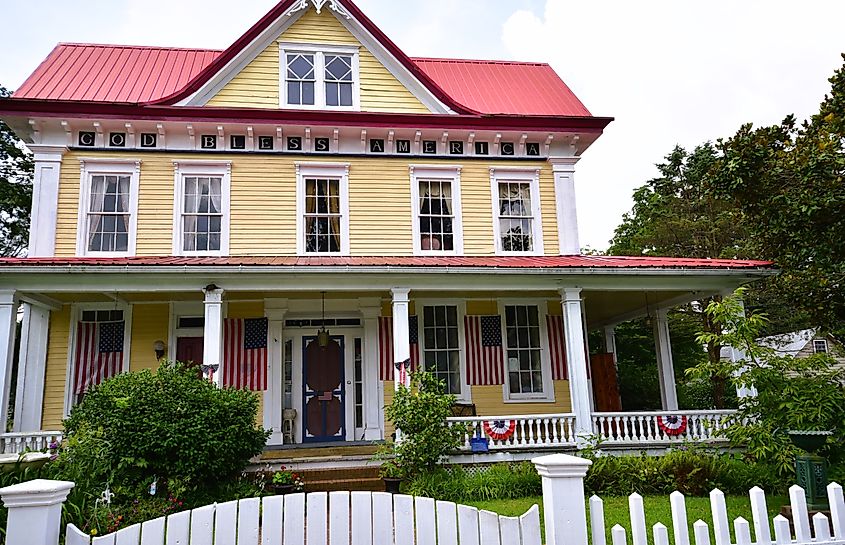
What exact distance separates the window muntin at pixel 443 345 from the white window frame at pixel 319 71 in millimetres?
4694

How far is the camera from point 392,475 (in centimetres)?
901

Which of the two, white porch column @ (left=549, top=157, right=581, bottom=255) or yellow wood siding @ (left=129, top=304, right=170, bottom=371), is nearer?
yellow wood siding @ (left=129, top=304, right=170, bottom=371)

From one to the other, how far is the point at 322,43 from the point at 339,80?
92 cm

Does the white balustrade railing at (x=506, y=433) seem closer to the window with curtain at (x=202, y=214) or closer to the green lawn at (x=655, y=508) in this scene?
the green lawn at (x=655, y=508)

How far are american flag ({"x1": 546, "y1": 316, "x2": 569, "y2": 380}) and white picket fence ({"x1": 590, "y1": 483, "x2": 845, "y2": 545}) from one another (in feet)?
29.6

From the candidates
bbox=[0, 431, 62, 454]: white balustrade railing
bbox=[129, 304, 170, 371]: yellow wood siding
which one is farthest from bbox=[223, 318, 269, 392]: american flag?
bbox=[0, 431, 62, 454]: white balustrade railing

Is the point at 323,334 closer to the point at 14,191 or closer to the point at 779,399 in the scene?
the point at 779,399

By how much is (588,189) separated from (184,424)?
32.6 m

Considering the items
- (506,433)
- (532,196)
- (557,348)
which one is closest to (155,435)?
(506,433)

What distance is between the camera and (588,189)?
36750 mm

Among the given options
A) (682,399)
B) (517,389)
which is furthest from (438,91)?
(682,399)

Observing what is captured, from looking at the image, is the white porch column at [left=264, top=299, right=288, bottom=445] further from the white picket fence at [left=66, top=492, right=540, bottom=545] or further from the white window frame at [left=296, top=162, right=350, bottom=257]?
the white picket fence at [left=66, top=492, right=540, bottom=545]

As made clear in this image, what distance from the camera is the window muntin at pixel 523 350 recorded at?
12695 millimetres

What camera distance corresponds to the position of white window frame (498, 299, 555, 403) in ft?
41.0
